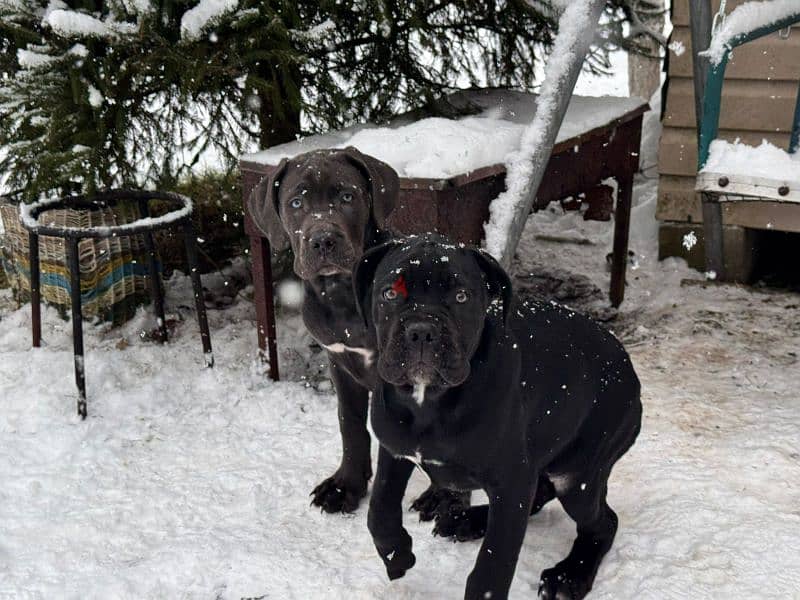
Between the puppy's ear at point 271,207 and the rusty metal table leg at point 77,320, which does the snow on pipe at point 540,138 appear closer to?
the puppy's ear at point 271,207

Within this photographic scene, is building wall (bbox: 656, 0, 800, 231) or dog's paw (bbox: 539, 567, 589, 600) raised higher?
building wall (bbox: 656, 0, 800, 231)

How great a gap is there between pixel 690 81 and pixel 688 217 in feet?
2.74

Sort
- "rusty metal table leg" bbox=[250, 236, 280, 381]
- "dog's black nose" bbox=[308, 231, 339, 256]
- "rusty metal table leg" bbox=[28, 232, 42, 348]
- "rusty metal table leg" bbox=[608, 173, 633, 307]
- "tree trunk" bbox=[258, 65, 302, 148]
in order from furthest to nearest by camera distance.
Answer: "rusty metal table leg" bbox=[608, 173, 633, 307], "tree trunk" bbox=[258, 65, 302, 148], "rusty metal table leg" bbox=[28, 232, 42, 348], "rusty metal table leg" bbox=[250, 236, 280, 381], "dog's black nose" bbox=[308, 231, 339, 256]

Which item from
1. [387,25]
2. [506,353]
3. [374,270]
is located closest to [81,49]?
[387,25]

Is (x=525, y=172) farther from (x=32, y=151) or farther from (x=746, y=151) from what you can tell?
(x=32, y=151)

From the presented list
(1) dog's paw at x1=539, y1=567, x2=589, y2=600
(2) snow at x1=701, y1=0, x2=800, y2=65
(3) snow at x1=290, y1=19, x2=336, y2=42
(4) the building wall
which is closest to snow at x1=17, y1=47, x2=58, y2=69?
(3) snow at x1=290, y1=19, x2=336, y2=42

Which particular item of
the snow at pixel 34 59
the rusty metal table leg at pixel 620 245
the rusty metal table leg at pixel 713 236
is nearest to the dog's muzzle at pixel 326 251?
the snow at pixel 34 59

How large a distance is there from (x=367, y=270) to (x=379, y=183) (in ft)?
2.46

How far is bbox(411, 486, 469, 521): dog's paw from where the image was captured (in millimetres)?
3207

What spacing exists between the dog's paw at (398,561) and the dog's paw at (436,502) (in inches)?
19.3

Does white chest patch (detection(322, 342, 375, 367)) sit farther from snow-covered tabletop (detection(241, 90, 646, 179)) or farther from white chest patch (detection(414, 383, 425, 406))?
snow-covered tabletop (detection(241, 90, 646, 179))

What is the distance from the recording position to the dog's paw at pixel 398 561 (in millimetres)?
2684

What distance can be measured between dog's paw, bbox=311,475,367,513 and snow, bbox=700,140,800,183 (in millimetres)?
1882

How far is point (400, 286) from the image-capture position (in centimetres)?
224
